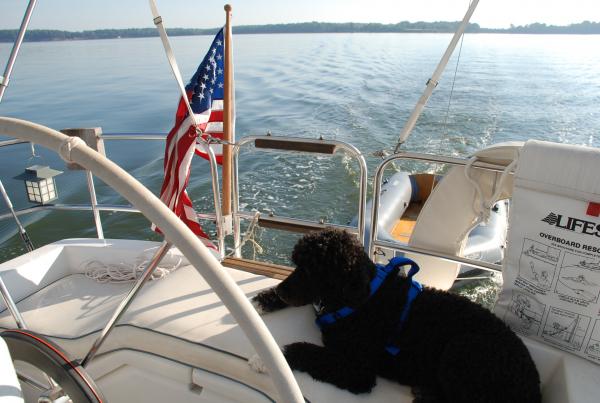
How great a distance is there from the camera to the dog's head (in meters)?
1.75

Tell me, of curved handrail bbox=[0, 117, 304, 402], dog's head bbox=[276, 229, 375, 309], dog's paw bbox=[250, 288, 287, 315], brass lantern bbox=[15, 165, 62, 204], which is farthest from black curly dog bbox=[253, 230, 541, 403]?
brass lantern bbox=[15, 165, 62, 204]

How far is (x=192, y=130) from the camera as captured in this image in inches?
108

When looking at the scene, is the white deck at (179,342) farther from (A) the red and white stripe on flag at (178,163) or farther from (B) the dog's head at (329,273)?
(A) the red and white stripe on flag at (178,163)

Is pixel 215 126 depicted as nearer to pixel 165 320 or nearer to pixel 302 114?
pixel 165 320

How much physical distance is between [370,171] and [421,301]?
7889mm

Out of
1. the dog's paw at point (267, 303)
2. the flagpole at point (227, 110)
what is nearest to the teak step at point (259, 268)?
the flagpole at point (227, 110)

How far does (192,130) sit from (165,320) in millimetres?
1328

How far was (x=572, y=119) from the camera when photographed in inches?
573

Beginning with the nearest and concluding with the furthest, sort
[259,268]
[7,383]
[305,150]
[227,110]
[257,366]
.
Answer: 1. [7,383]
2. [257,366]
3. [305,150]
4. [259,268]
5. [227,110]

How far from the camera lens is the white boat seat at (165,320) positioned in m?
1.73

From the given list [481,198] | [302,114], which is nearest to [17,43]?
[481,198]

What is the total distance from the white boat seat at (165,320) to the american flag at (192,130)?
1.88ft

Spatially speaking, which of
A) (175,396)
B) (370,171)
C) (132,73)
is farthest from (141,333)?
(132,73)

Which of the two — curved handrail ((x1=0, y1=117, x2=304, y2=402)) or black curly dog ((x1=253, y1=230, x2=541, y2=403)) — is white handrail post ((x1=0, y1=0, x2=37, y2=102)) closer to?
curved handrail ((x1=0, y1=117, x2=304, y2=402))
